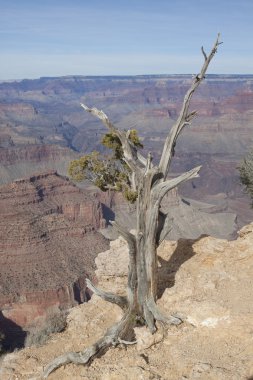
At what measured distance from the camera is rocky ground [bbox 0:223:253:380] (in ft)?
44.2

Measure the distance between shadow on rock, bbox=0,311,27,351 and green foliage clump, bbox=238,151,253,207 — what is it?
30441 millimetres

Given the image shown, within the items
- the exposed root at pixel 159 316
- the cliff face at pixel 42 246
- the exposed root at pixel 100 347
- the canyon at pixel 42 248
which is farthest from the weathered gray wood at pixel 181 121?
the cliff face at pixel 42 246

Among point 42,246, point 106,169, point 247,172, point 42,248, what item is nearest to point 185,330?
point 106,169

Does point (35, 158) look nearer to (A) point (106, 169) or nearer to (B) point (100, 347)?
(A) point (106, 169)

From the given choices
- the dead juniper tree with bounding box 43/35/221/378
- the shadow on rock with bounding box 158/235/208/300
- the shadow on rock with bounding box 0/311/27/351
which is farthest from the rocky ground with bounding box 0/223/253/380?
the shadow on rock with bounding box 0/311/27/351

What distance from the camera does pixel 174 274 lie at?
1823 centimetres

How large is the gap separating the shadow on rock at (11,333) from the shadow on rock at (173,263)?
31364mm

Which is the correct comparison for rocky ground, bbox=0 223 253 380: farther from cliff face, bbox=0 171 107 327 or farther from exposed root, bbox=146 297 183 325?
cliff face, bbox=0 171 107 327

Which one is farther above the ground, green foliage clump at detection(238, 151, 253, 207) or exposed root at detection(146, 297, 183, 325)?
green foliage clump at detection(238, 151, 253, 207)

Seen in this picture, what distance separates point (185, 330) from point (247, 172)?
40.7 feet

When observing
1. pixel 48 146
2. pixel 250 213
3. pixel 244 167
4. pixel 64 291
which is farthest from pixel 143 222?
pixel 48 146

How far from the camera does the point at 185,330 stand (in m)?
15.1

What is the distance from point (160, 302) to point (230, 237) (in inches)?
3687

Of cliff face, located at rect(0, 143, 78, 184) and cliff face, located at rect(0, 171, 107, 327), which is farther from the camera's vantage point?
cliff face, located at rect(0, 143, 78, 184)
